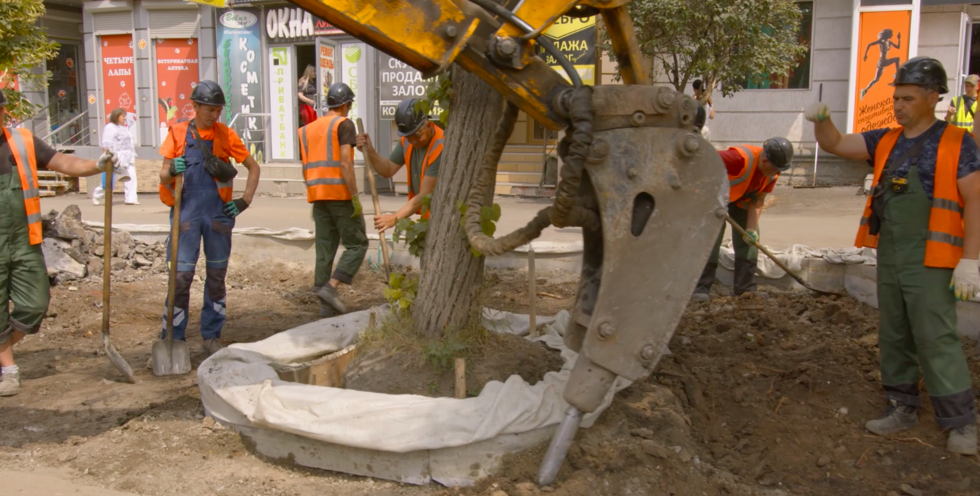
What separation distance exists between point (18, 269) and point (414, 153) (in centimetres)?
257

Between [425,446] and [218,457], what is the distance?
1003mm

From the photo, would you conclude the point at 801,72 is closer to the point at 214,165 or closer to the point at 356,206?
the point at 356,206

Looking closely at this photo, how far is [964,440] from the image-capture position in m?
3.44

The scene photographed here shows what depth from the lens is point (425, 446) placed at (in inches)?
119

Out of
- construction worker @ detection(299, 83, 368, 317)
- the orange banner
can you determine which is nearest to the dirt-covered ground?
construction worker @ detection(299, 83, 368, 317)

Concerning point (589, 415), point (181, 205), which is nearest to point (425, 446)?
point (589, 415)

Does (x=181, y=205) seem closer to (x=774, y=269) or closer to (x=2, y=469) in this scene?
(x=2, y=469)

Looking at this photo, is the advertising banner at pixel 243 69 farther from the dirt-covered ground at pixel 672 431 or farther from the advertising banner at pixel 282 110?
the dirt-covered ground at pixel 672 431

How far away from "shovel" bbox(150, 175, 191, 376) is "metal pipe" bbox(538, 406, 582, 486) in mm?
2711

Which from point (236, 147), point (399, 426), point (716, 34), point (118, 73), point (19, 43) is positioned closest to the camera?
point (399, 426)

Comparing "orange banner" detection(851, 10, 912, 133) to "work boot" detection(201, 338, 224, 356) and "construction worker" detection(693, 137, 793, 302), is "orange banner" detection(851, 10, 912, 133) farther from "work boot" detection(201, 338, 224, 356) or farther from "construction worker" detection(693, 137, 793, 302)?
"work boot" detection(201, 338, 224, 356)

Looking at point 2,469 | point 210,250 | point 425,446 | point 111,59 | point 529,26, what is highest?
point 111,59

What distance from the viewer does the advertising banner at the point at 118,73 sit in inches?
667

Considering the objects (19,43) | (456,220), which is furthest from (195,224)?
(19,43)
